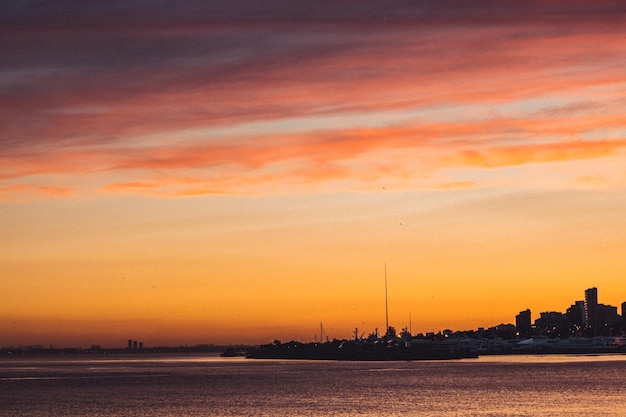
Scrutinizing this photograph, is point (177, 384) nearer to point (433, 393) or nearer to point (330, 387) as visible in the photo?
point (330, 387)

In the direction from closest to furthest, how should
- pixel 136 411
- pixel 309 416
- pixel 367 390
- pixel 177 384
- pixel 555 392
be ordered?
pixel 309 416
pixel 136 411
pixel 555 392
pixel 367 390
pixel 177 384

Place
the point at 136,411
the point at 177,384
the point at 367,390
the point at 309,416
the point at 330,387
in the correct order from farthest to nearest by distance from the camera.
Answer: the point at 177,384
the point at 330,387
the point at 367,390
the point at 136,411
the point at 309,416

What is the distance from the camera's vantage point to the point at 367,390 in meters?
150

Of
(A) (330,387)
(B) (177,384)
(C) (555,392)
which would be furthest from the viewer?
(B) (177,384)

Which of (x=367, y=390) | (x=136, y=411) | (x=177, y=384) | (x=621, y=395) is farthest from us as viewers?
(x=177, y=384)

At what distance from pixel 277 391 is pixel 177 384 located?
39.8 metres

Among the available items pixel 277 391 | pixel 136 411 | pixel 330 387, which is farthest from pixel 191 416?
pixel 330 387

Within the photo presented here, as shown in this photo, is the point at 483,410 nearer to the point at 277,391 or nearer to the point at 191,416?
the point at 191,416

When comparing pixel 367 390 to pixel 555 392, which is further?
pixel 367 390

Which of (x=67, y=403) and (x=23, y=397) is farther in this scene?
(x=23, y=397)

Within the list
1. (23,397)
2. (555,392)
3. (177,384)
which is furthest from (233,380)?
(555,392)

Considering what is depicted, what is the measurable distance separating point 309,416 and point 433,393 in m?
37.9

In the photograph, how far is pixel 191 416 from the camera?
110500 mm

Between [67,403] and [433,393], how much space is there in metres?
47.4
